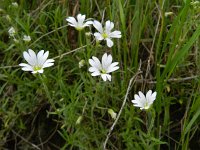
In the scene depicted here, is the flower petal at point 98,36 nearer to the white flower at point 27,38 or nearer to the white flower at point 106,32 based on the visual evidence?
the white flower at point 106,32

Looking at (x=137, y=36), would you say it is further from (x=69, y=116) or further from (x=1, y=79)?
(x=1, y=79)

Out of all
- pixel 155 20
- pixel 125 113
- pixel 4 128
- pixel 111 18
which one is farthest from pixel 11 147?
pixel 155 20

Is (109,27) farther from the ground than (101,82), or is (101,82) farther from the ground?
(109,27)

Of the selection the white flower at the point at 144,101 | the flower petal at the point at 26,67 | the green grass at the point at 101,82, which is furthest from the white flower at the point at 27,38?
the white flower at the point at 144,101

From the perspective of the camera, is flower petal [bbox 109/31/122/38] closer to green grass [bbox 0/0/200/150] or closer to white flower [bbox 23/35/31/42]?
green grass [bbox 0/0/200/150]

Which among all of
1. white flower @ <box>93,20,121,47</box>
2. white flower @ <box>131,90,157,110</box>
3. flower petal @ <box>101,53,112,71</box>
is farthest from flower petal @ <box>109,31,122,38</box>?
white flower @ <box>131,90,157,110</box>

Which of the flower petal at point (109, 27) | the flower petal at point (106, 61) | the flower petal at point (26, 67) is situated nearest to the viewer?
the flower petal at point (26, 67)

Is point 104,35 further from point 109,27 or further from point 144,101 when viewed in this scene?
point 144,101

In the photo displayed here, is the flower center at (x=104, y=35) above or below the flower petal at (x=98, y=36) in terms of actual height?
below

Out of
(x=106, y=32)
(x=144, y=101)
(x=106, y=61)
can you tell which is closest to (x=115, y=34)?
(x=106, y=32)
